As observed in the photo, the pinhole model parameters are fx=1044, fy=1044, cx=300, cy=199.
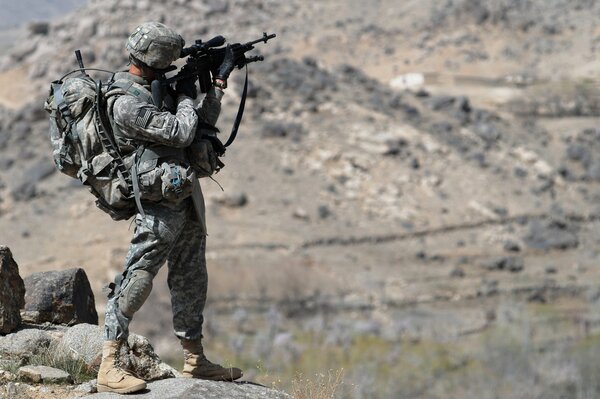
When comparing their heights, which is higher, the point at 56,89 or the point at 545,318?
the point at 56,89

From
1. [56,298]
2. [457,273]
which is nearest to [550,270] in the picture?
[457,273]

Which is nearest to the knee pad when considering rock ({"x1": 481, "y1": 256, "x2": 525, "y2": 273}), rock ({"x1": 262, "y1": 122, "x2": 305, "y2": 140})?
rock ({"x1": 481, "y1": 256, "x2": 525, "y2": 273})

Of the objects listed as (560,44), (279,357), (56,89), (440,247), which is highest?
(560,44)

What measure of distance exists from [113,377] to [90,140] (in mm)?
1114

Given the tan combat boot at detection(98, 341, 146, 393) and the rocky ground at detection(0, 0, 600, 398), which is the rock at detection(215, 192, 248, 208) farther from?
the tan combat boot at detection(98, 341, 146, 393)

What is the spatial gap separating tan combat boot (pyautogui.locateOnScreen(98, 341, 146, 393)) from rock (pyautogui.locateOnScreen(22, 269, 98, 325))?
1.83 meters

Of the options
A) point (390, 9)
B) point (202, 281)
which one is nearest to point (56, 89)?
point (202, 281)

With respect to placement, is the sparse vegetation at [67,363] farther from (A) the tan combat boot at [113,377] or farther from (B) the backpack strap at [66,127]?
(B) the backpack strap at [66,127]

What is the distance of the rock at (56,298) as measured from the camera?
263 inches

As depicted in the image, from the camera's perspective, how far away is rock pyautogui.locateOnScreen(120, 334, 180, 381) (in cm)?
518

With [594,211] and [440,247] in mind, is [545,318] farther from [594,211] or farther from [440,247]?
[594,211]

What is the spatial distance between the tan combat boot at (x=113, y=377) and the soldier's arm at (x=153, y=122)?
3.28 feet

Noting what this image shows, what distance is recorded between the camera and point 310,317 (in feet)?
68.0

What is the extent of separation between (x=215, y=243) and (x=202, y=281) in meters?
16.7
